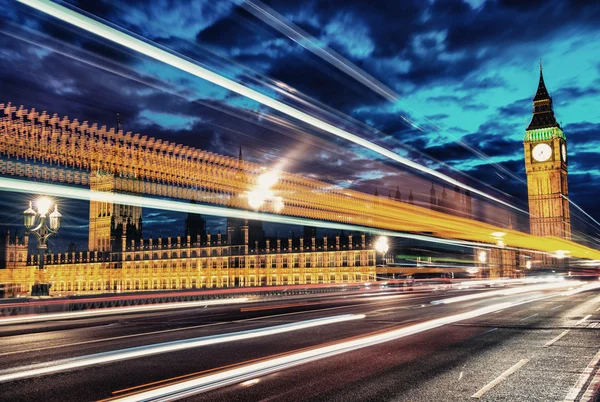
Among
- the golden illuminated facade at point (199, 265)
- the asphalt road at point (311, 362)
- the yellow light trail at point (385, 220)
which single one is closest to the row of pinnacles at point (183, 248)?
the golden illuminated facade at point (199, 265)

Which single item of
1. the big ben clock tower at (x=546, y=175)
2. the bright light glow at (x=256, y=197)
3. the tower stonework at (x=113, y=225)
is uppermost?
the big ben clock tower at (x=546, y=175)

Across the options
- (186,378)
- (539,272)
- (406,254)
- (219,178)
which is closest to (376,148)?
(219,178)

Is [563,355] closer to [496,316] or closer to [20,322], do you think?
[496,316]

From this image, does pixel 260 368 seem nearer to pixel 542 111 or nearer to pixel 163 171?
pixel 163 171

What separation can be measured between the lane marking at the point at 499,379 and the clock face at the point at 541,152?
549ft

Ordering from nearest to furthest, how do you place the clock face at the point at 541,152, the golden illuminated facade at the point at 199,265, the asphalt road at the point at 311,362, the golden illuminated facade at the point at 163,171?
the asphalt road at the point at 311,362 < the golden illuminated facade at the point at 163,171 < the golden illuminated facade at the point at 199,265 < the clock face at the point at 541,152

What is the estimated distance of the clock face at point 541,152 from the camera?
163000 millimetres

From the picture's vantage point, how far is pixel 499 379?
944cm

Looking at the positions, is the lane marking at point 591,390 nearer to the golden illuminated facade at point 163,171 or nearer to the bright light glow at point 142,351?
the bright light glow at point 142,351

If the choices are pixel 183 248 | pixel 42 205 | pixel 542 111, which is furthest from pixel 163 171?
pixel 542 111

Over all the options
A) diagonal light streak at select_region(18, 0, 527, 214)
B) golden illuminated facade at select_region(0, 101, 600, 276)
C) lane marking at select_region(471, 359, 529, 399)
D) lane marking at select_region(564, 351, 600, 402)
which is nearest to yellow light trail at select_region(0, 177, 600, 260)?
golden illuminated facade at select_region(0, 101, 600, 276)

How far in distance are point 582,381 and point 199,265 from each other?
11473cm

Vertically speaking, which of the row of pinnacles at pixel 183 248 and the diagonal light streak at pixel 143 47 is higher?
the diagonal light streak at pixel 143 47

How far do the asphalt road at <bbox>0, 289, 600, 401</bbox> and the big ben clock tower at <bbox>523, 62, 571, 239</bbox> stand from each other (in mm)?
151092
